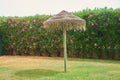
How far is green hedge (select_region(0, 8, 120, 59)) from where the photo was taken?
16688 millimetres

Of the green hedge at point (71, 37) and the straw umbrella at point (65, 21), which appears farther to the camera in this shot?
the green hedge at point (71, 37)

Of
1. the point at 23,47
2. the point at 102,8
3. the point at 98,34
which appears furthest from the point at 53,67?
the point at 23,47

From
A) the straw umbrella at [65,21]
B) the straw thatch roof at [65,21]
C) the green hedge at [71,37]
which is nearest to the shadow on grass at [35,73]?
the straw umbrella at [65,21]

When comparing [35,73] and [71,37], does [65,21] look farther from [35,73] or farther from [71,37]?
[71,37]

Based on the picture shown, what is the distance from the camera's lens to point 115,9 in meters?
16.8

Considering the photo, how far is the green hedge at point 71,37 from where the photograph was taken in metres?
16.7

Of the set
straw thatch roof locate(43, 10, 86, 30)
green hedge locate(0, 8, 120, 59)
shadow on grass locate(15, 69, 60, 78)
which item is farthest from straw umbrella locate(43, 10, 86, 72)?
green hedge locate(0, 8, 120, 59)

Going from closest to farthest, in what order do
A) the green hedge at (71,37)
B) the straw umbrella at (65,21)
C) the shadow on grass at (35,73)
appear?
the shadow on grass at (35,73) < the straw umbrella at (65,21) < the green hedge at (71,37)

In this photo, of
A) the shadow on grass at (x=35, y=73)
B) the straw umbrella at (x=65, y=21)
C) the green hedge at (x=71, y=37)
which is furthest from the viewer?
the green hedge at (x=71, y=37)

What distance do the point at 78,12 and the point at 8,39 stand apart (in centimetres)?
568

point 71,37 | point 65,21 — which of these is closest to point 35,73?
point 65,21

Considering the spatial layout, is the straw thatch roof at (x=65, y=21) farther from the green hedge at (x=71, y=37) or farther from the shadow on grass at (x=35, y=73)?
the green hedge at (x=71, y=37)

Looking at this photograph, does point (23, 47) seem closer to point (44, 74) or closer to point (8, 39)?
point (8, 39)

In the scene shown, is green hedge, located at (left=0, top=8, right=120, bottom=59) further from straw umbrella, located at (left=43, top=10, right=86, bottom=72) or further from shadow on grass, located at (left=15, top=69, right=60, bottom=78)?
shadow on grass, located at (left=15, top=69, right=60, bottom=78)
